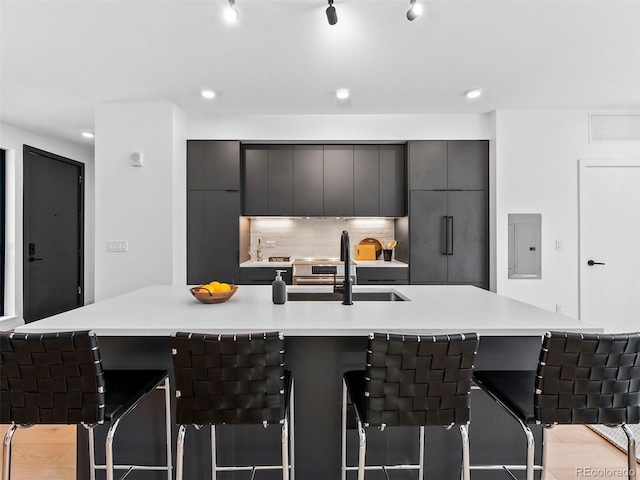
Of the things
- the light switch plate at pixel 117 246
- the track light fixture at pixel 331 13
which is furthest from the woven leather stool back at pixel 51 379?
the light switch plate at pixel 117 246

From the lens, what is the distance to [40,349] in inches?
47.2

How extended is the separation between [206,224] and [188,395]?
315cm

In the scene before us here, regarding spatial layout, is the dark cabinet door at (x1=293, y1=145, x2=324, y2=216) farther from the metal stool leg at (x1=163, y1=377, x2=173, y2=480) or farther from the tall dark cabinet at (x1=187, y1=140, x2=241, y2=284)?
the metal stool leg at (x1=163, y1=377, x2=173, y2=480)

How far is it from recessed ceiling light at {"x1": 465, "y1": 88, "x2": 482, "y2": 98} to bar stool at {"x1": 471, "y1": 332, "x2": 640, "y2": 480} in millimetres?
2899

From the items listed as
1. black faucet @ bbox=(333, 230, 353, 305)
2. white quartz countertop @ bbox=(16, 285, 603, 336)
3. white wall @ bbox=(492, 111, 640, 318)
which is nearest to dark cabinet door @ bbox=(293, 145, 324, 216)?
white wall @ bbox=(492, 111, 640, 318)

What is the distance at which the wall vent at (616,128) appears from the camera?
4074mm

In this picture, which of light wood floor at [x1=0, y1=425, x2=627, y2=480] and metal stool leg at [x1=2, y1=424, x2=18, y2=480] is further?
light wood floor at [x1=0, y1=425, x2=627, y2=480]

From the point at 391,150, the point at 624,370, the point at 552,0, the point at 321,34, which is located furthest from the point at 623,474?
the point at 391,150

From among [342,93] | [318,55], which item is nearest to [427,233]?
[342,93]

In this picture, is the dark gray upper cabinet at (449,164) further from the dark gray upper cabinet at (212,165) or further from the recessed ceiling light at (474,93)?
the dark gray upper cabinet at (212,165)

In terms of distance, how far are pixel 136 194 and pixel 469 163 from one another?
11.9 feet

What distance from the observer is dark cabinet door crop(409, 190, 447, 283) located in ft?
13.8

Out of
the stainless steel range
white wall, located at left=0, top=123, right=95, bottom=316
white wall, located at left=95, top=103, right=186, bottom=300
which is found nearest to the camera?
white wall, located at left=95, top=103, right=186, bottom=300

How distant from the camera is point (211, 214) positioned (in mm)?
4199
